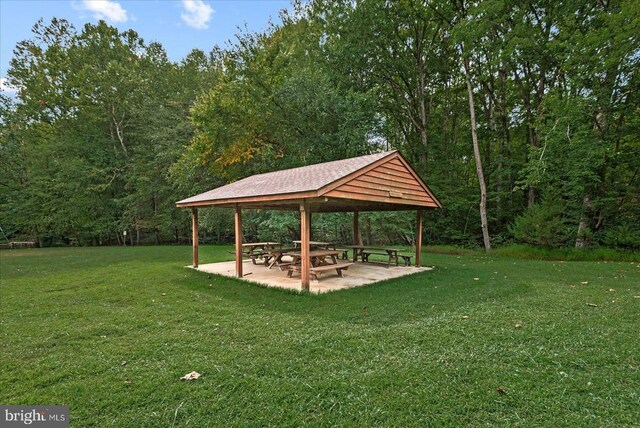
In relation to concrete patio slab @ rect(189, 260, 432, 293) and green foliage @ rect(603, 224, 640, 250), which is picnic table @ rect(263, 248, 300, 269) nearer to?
concrete patio slab @ rect(189, 260, 432, 293)

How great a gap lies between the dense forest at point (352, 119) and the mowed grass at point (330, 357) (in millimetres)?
7715

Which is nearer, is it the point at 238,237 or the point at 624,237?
the point at 238,237

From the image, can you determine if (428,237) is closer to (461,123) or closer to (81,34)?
(461,123)

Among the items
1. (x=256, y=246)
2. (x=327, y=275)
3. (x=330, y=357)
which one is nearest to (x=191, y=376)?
(x=330, y=357)

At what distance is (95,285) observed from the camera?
266 inches

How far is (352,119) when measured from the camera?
14.0 meters

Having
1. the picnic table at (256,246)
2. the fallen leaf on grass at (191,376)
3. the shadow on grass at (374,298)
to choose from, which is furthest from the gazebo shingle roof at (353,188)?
the fallen leaf on grass at (191,376)

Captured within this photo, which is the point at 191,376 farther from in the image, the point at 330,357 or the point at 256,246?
the point at 256,246

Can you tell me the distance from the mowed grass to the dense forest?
772 cm

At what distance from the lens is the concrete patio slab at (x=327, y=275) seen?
6560mm

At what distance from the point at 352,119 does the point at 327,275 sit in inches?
349

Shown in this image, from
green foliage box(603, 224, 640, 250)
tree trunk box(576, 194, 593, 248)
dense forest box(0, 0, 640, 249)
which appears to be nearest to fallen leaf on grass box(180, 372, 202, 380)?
dense forest box(0, 0, 640, 249)

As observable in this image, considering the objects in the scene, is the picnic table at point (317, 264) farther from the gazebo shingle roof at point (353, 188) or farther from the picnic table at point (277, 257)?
the gazebo shingle roof at point (353, 188)

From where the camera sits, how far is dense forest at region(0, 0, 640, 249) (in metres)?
10.8
